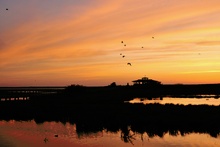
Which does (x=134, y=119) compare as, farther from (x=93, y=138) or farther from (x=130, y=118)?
(x=93, y=138)

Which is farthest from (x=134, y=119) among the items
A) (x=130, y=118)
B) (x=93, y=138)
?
(x=93, y=138)

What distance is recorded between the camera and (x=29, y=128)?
38.4 meters

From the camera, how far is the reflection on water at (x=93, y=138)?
92.6 ft

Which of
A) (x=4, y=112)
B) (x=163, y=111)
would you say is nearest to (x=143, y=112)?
(x=163, y=111)

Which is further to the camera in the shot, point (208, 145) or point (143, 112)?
point (143, 112)

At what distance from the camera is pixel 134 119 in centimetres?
3881

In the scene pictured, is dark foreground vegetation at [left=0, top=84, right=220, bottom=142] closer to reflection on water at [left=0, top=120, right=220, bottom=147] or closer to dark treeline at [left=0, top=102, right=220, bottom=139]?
dark treeline at [left=0, top=102, right=220, bottom=139]

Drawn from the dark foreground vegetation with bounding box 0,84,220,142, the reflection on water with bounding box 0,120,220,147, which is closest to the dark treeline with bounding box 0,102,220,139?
the dark foreground vegetation with bounding box 0,84,220,142

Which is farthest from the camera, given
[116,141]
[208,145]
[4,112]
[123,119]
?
[4,112]

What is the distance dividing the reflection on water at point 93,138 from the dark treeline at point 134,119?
961 millimetres

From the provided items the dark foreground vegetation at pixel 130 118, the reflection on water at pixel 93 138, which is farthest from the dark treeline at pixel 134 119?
the reflection on water at pixel 93 138

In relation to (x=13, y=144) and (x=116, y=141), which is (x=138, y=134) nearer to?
(x=116, y=141)

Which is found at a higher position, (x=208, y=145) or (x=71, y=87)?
(x=71, y=87)

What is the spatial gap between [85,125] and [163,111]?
10.9 metres
